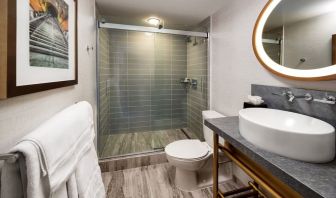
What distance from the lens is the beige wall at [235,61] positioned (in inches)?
56.9

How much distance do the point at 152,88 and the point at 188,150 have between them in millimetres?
1441

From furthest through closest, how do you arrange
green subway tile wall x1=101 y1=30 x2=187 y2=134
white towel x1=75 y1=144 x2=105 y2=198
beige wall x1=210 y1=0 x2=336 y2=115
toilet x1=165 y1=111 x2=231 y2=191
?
green subway tile wall x1=101 y1=30 x2=187 y2=134
toilet x1=165 y1=111 x2=231 y2=191
beige wall x1=210 y1=0 x2=336 y2=115
white towel x1=75 y1=144 x2=105 y2=198

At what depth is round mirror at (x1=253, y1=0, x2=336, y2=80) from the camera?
38.3 inches

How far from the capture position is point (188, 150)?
Answer: 1696 mm

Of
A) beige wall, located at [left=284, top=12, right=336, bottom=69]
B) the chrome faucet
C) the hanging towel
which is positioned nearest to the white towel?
the hanging towel

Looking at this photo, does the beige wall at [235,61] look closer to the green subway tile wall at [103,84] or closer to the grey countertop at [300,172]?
the grey countertop at [300,172]

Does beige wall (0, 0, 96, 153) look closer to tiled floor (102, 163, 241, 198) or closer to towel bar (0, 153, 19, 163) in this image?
towel bar (0, 153, 19, 163)

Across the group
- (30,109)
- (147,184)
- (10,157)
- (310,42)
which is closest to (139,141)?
(147,184)

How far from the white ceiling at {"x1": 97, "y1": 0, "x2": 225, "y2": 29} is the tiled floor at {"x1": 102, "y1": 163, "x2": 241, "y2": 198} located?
2012mm

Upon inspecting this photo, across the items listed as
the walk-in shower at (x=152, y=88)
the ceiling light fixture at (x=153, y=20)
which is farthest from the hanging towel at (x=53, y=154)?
the ceiling light fixture at (x=153, y=20)

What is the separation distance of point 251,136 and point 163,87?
213 cm

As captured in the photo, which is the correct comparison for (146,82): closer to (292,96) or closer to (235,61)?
(235,61)

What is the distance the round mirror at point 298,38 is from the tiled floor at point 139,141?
1734mm

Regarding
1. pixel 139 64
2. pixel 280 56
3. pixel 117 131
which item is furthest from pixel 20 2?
pixel 117 131
